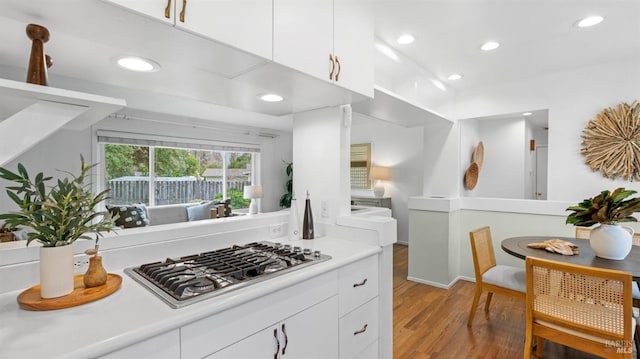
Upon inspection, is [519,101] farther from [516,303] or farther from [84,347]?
[84,347]

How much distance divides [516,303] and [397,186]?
2.94 m

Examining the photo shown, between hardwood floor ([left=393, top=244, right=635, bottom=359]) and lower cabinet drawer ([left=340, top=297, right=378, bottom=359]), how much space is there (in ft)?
2.08

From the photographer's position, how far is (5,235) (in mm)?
1886

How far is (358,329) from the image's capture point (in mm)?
1539

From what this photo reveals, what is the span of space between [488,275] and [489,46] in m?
1.93

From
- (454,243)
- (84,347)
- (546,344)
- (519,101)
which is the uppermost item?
(519,101)

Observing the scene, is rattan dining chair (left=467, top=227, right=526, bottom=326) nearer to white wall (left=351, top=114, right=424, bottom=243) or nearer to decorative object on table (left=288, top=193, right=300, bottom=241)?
decorative object on table (left=288, top=193, right=300, bottom=241)

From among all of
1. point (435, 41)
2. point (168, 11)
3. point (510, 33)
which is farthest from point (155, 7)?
point (510, 33)

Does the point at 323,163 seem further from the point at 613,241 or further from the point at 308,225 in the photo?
the point at 613,241

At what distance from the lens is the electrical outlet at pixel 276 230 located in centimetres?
188

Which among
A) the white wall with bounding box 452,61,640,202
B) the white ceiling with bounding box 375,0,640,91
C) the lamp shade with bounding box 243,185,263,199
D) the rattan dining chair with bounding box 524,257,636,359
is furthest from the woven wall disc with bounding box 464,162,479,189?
the lamp shade with bounding box 243,185,263,199

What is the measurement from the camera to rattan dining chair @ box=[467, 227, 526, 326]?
226 cm

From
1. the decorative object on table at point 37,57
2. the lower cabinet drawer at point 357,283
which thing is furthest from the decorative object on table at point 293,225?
the decorative object on table at point 37,57

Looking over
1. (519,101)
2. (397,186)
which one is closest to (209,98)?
(519,101)
